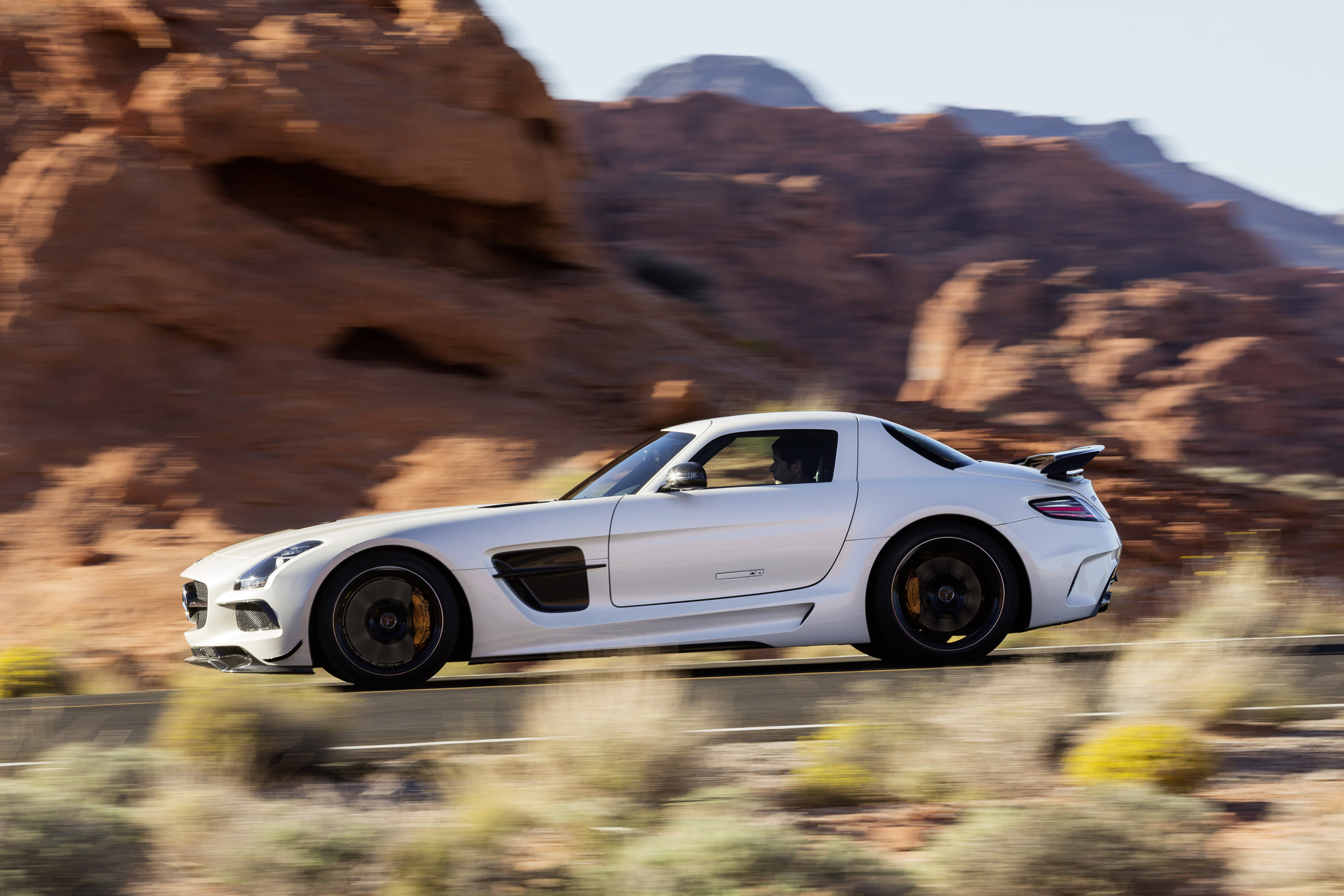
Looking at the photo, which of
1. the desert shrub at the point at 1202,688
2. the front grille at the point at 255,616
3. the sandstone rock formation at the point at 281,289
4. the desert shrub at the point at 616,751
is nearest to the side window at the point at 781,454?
the desert shrub at the point at 1202,688

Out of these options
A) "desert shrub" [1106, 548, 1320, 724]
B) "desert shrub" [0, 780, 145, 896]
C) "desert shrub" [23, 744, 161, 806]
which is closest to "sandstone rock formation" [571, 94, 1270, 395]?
"desert shrub" [1106, 548, 1320, 724]

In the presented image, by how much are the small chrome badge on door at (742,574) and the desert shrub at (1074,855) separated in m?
3.31

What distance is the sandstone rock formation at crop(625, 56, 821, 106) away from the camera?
135875 mm

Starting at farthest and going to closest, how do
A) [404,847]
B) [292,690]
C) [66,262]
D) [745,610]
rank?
1. [66,262]
2. [745,610]
3. [292,690]
4. [404,847]

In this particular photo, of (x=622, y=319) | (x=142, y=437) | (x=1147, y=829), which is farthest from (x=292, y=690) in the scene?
(x=622, y=319)

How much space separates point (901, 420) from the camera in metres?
18.1

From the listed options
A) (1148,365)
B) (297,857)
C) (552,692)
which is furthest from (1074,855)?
(1148,365)

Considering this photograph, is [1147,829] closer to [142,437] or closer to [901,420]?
[901,420]

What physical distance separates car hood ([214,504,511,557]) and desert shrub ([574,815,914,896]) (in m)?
3.81

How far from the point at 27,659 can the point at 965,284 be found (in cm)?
4614

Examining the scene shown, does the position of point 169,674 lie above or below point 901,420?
below

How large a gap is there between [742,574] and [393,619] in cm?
187

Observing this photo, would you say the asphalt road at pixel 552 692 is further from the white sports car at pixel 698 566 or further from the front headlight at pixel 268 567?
the front headlight at pixel 268 567

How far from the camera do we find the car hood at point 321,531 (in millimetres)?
7359
